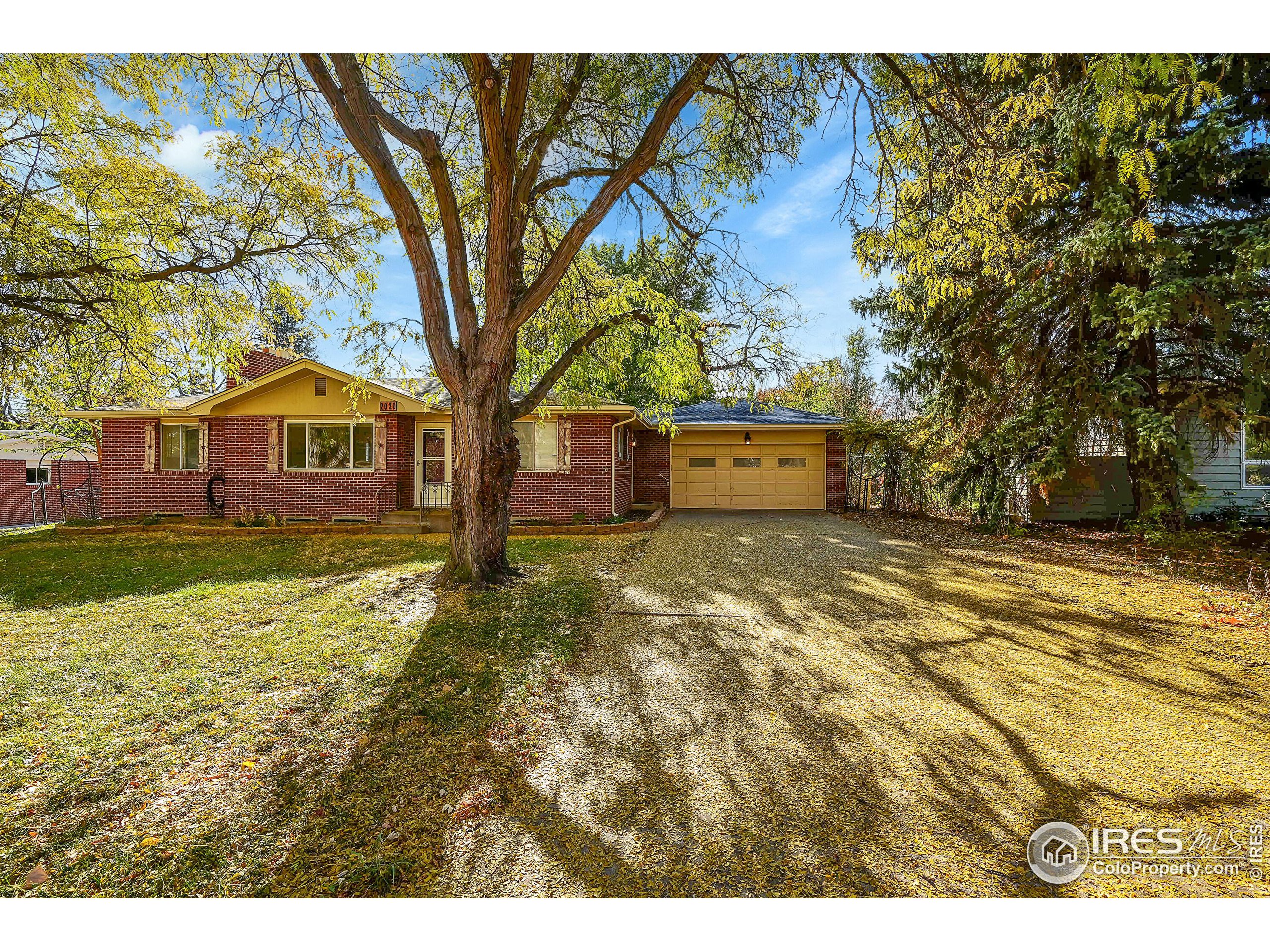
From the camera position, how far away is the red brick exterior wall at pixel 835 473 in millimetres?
16266

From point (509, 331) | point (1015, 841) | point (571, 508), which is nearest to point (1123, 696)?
point (1015, 841)

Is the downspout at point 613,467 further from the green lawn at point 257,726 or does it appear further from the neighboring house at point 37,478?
the neighboring house at point 37,478

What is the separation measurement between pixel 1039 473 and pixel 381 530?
12.3 meters

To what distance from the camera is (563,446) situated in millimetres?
12617

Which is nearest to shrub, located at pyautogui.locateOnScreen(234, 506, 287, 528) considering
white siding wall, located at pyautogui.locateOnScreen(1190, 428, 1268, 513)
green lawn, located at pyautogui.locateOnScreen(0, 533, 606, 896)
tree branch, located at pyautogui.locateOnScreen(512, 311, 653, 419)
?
green lawn, located at pyautogui.locateOnScreen(0, 533, 606, 896)

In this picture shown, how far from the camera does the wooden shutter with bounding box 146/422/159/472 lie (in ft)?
45.0

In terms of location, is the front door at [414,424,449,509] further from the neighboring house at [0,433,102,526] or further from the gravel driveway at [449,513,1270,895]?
the neighboring house at [0,433,102,526]

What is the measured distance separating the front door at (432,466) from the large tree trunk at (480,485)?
7.20 metres

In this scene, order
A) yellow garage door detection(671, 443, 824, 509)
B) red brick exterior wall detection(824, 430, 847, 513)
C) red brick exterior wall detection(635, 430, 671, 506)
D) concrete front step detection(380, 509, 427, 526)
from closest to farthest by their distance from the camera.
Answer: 1. concrete front step detection(380, 509, 427, 526)
2. red brick exterior wall detection(824, 430, 847, 513)
3. yellow garage door detection(671, 443, 824, 509)
4. red brick exterior wall detection(635, 430, 671, 506)

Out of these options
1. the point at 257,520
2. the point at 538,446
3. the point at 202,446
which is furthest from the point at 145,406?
the point at 538,446

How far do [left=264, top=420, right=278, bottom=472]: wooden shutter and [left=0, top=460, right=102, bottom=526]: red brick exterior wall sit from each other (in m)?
9.20

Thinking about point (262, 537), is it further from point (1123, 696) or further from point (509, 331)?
point (1123, 696)

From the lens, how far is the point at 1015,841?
2.14 metres

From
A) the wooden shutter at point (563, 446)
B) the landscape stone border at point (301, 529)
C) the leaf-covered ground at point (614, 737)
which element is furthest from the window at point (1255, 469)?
the wooden shutter at point (563, 446)
